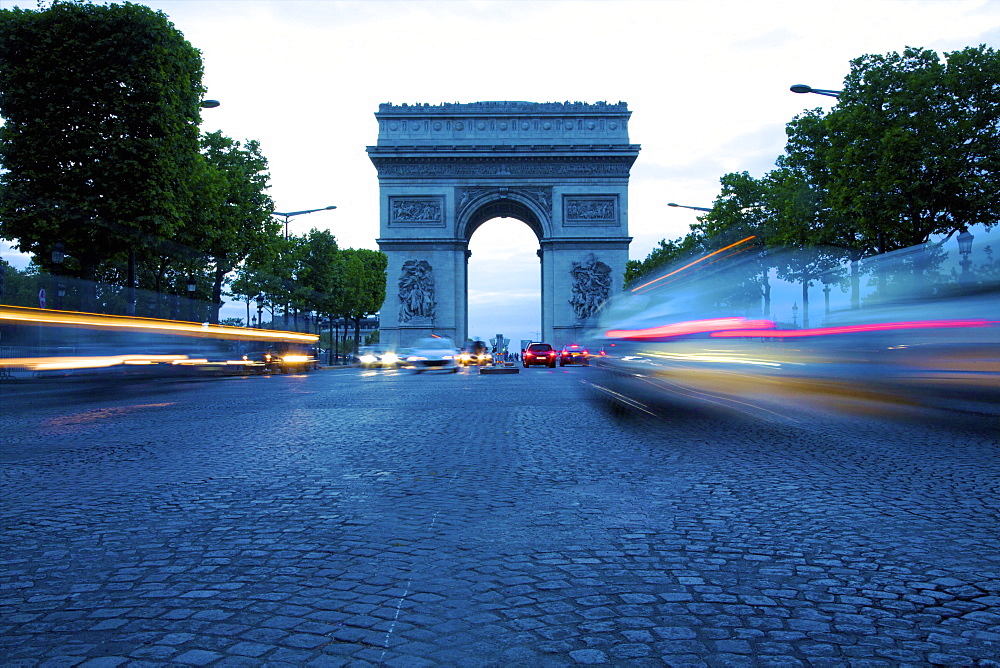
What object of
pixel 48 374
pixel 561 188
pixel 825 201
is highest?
pixel 561 188

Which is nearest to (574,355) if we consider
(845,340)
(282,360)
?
(282,360)

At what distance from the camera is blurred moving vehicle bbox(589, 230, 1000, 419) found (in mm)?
12273

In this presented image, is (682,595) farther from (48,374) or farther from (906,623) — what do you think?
(48,374)

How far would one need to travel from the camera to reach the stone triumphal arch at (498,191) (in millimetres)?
56344

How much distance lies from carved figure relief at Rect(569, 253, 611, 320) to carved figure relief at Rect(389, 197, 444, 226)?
396 inches

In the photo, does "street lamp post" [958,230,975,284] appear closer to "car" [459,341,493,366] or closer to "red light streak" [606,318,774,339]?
"red light streak" [606,318,774,339]

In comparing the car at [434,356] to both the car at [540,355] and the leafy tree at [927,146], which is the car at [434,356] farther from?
the leafy tree at [927,146]

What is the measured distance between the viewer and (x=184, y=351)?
29391 mm

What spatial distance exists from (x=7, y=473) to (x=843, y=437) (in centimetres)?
760

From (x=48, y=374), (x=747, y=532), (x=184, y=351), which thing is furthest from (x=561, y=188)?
(x=747, y=532)

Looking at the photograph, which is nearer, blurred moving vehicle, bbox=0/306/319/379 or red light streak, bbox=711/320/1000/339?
red light streak, bbox=711/320/1000/339

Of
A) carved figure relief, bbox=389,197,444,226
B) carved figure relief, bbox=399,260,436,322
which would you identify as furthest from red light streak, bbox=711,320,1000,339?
carved figure relief, bbox=389,197,444,226

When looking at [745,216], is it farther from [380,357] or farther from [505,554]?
[505,554]

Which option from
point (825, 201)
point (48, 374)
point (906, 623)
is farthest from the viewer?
point (825, 201)
